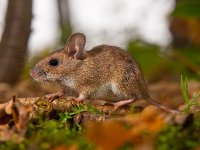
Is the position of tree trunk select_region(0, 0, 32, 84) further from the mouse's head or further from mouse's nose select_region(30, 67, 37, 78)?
mouse's nose select_region(30, 67, 37, 78)

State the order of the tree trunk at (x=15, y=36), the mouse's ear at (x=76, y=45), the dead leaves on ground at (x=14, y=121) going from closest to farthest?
the dead leaves on ground at (x=14, y=121) < the mouse's ear at (x=76, y=45) < the tree trunk at (x=15, y=36)

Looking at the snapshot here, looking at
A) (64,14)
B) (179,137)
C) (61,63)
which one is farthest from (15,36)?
(64,14)

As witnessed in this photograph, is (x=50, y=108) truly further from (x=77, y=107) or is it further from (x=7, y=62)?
(x=7, y=62)

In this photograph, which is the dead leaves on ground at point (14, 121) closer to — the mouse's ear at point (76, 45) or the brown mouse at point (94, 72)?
the brown mouse at point (94, 72)

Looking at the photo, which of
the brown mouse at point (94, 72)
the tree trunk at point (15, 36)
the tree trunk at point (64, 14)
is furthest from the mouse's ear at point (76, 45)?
the tree trunk at point (64, 14)

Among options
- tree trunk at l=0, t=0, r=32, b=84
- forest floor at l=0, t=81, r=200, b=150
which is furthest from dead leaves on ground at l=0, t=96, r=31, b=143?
tree trunk at l=0, t=0, r=32, b=84

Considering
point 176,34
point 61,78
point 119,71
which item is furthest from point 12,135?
point 176,34

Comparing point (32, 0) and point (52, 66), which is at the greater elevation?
point (32, 0)
